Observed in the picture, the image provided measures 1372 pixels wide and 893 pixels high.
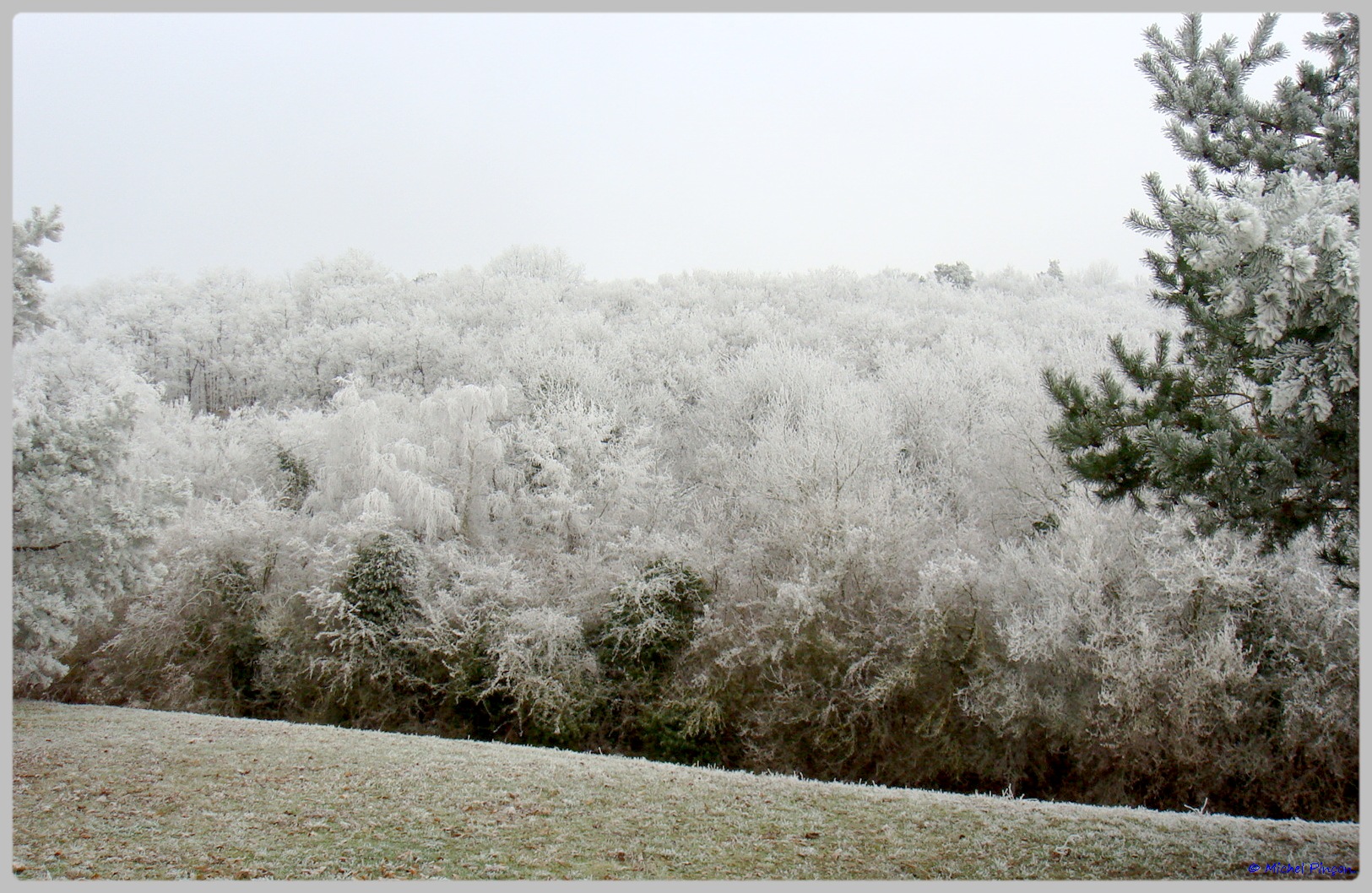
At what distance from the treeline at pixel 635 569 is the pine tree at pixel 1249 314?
6263mm

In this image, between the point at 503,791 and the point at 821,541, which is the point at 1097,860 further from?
the point at 821,541

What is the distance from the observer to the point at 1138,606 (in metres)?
11.4

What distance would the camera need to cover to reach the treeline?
1069 cm

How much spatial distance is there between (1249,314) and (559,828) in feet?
17.2

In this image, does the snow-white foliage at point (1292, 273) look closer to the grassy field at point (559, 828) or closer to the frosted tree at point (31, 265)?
the grassy field at point (559, 828)

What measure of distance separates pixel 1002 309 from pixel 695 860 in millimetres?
24237

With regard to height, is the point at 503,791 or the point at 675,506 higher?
the point at 675,506

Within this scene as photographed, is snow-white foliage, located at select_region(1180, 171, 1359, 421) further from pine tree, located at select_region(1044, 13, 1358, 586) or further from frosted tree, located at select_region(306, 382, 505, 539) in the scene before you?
frosted tree, located at select_region(306, 382, 505, 539)

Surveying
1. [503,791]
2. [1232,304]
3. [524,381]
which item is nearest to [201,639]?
[524,381]

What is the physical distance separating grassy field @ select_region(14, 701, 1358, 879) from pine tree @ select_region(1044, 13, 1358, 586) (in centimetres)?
247

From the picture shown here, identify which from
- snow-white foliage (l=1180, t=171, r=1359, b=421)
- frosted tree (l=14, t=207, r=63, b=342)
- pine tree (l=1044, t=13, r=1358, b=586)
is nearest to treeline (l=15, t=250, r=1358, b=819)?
frosted tree (l=14, t=207, r=63, b=342)

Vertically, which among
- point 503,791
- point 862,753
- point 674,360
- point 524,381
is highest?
point 674,360

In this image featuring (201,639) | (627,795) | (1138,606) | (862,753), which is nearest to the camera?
(627,795)

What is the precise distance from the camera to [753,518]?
49.8 feet
